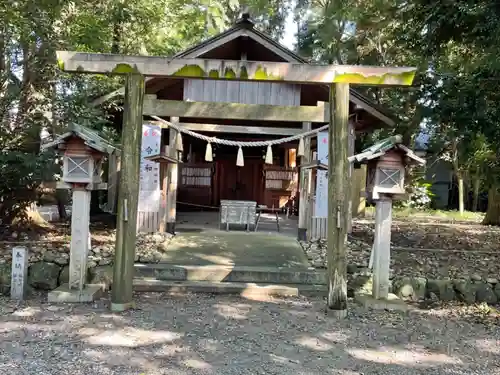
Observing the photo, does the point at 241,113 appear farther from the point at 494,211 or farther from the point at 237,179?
the point at 494,211

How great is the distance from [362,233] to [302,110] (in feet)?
20.3

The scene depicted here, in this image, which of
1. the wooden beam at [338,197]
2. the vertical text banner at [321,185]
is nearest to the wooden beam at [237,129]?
the vertical text banner at [321,185]

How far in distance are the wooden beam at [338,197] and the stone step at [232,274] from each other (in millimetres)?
1495

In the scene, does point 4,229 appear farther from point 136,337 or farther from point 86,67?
point 136,337

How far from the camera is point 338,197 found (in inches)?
213

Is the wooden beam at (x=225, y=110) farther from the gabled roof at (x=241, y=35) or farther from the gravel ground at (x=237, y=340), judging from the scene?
the gabled roof at (x=241, y=35)

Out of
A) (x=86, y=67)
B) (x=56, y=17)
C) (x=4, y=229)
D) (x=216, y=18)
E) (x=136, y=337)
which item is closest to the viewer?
(x=136, y=337)

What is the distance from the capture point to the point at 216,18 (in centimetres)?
1470

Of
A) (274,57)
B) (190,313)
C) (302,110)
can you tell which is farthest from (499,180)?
(190,313)

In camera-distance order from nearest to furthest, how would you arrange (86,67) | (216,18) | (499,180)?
(86,67) → (499,180) → (216,18)

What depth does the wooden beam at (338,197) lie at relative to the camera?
17.7ft

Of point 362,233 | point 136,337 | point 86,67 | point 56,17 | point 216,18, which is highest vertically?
point 216,18

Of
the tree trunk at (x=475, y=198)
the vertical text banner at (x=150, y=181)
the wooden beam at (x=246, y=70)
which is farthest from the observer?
the tree trunk at (x=475, y=198)

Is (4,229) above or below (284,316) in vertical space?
above
